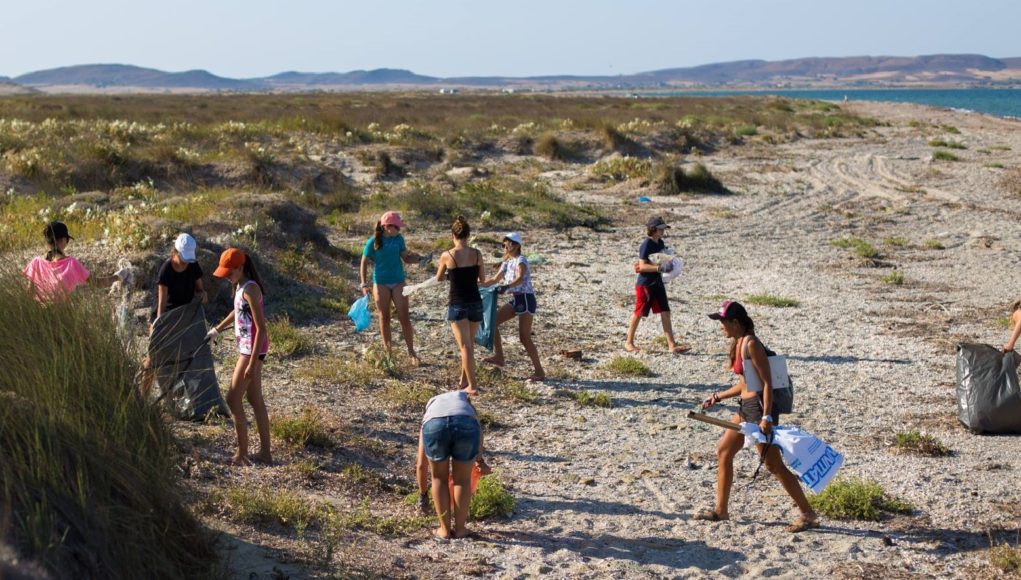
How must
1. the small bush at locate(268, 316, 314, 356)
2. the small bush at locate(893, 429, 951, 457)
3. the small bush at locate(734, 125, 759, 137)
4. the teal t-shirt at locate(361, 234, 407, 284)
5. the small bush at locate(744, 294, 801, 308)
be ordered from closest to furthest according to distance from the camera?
the small bush at locate(893, 429, 951, 457), the teal t-shirt at locate(361, 234, 407, 284), the small bush at locate(268, 316, 314, 356), the small bush at locate(744, 294, 801, 308), the small bush at locate(734, 125, 759, 137)

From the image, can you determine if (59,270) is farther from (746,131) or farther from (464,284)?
(746,131)

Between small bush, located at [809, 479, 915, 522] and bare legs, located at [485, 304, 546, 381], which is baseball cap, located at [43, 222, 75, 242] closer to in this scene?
bare legs, located at [485, 304, 546, 381]

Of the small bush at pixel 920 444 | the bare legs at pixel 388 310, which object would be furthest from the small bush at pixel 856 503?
the bare legs at pixel 388 310

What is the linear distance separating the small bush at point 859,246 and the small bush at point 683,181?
6897 millimetres

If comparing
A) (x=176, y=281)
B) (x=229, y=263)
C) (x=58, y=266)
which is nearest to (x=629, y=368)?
(x=176, y=281)

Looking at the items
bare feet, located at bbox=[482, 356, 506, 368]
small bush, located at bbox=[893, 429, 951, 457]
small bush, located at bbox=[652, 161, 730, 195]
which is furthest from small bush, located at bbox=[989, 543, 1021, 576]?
small bush, located at bbox=[652, 161, 730, 195]

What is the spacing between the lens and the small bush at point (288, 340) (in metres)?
10.9

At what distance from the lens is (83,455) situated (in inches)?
179

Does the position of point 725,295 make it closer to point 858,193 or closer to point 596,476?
point 596,476

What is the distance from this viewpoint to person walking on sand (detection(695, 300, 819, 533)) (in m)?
6.52

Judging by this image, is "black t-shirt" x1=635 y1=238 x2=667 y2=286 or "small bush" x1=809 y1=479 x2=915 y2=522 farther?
"black t-shirt" x1=635 y1=238 x2=667 y2=286

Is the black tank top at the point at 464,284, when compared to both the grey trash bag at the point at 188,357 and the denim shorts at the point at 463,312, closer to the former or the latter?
the denim shorts at the point at 463,312

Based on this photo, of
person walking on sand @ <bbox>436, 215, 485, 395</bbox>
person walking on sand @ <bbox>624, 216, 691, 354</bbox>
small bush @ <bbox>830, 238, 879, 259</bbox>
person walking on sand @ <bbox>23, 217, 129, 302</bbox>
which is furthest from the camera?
small bush @ <bbox>830, 238, 879, 259</bbox>

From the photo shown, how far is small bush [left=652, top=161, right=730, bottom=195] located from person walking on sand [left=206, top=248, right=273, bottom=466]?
20.2 metres
